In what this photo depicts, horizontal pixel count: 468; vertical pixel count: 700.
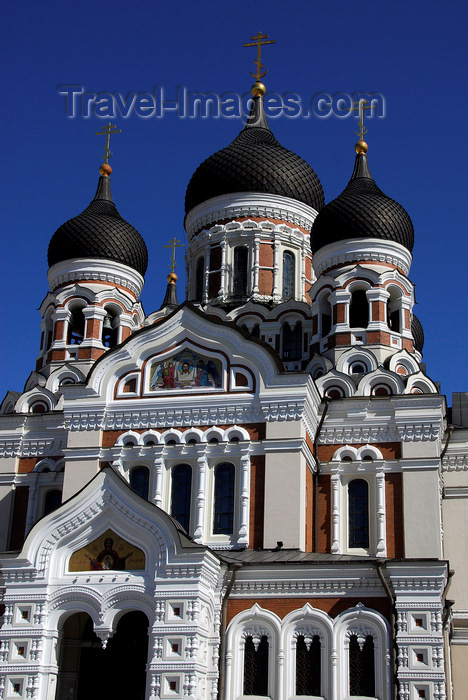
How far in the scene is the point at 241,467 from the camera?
17.7 meters

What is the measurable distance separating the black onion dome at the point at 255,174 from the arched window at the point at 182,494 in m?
8.38

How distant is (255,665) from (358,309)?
8234mm

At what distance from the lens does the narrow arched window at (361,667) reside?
49.0ft

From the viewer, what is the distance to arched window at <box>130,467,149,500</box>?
1816cm

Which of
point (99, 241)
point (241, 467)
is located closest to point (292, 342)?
point (99, 241)

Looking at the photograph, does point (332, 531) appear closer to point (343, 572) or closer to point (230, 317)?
point (343, 572)

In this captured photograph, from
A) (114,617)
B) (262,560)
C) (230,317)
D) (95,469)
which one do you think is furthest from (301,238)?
(114,617)

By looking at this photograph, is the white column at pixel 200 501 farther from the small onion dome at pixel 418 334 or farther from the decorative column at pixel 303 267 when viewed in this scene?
the small onion dome at pixel 418 334

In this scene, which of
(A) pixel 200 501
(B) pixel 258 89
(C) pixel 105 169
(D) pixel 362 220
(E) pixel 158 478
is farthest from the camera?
(B) pixel 258 89

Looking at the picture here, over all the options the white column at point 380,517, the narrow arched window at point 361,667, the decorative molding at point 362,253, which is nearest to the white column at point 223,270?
the decorative molding at point 362,253

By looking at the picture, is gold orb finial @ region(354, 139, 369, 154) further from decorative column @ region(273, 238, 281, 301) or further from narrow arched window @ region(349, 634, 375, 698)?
narrow arched window @ region(349, 634, 375, 698)

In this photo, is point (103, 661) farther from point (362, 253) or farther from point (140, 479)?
point (362, 253)

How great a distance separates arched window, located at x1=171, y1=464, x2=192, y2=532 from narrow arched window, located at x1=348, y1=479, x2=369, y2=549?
9.74 feet

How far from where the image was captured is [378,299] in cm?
2056
